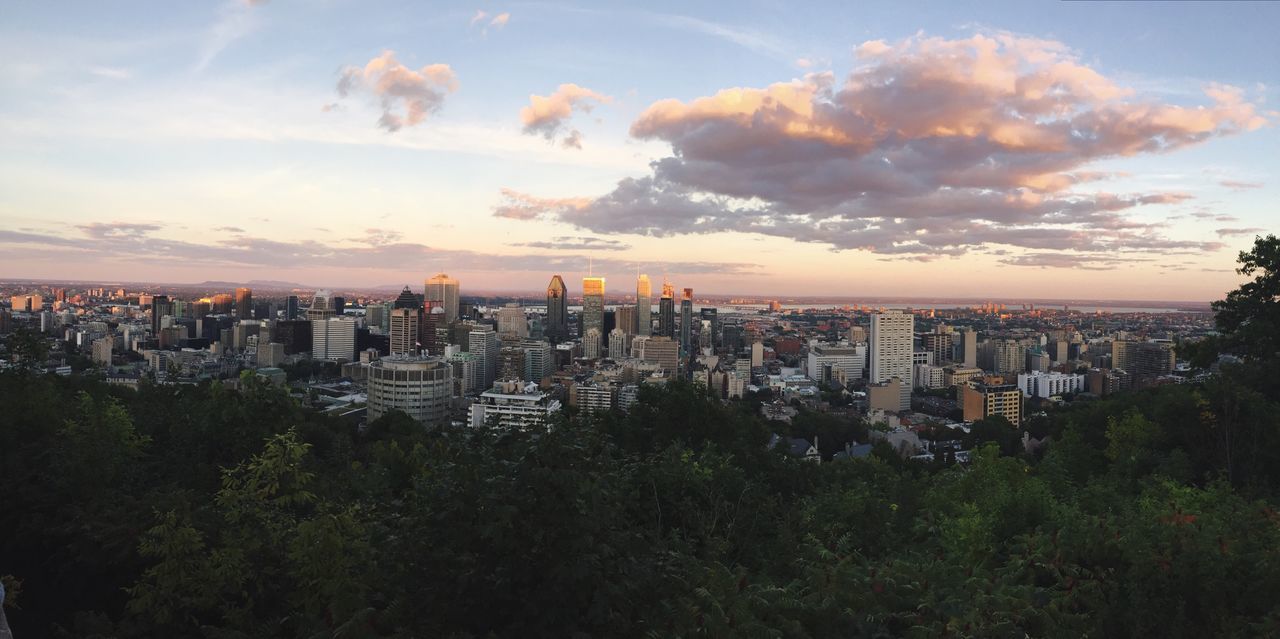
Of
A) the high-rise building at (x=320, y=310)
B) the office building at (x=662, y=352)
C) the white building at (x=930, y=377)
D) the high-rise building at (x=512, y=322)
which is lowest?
the white building at (x=930, y=377)

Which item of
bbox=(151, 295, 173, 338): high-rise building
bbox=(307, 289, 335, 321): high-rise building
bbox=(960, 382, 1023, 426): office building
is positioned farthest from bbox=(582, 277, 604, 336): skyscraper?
bbox=(960, 382, 1023, 426): office building

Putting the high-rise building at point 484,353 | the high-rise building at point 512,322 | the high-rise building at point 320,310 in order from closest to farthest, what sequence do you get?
the high-rise building at point 484,353
the high-rise building at point 320,310
the high-rise building at point 512,322

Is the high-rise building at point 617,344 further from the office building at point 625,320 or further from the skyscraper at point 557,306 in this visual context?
the skyscraper at point 557,306

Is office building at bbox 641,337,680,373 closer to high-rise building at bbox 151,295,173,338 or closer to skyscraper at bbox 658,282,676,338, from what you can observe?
skyscraper at bbox 658,282,676,338

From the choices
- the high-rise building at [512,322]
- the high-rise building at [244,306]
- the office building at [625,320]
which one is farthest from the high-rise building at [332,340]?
the office building at [625,320]

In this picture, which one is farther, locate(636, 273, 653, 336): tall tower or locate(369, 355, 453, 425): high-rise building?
locate(636, 273, 653, 336): tall tower

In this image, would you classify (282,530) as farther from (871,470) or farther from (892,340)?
(892,340)

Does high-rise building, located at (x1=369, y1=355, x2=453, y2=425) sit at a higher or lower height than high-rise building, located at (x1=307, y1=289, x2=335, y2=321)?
lower
